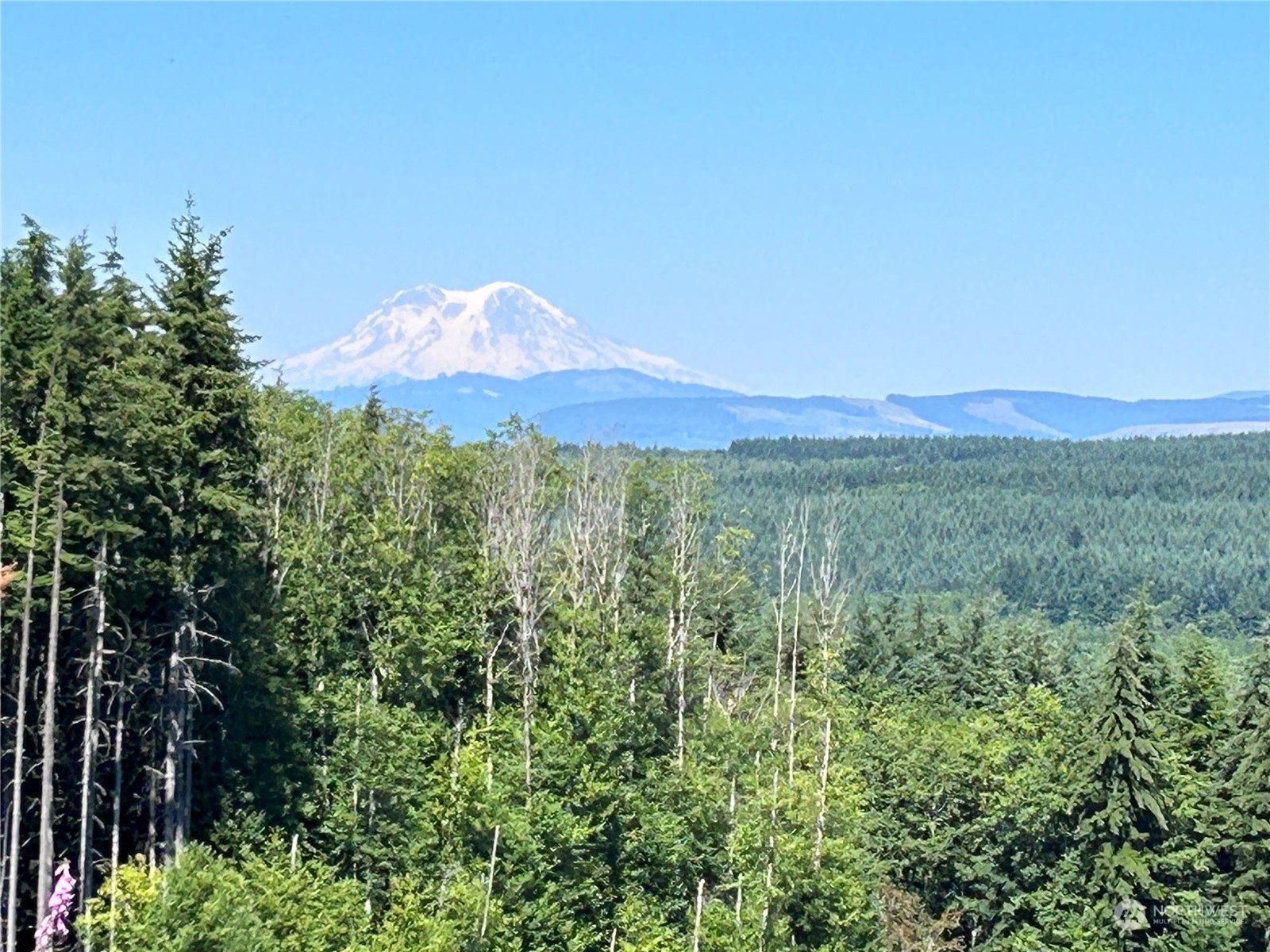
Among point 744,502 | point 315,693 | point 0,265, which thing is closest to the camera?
point 0,265

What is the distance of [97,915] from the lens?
1102 inches

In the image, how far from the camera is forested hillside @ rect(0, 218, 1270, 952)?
30.7 metres

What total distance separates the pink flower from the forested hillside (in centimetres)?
56

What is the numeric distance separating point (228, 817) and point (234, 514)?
7189mm

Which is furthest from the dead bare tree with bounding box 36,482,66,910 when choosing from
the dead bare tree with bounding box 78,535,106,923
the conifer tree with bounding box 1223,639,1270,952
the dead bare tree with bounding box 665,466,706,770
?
the conifer tree with bounding box 1223,639,1270,952

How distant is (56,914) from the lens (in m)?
28.8

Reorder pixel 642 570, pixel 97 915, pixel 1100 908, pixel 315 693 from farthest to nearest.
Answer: pixel 642 570, pixel 1100 908, pixel 315 693, pixel 97 915

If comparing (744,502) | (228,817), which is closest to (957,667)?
(228,817)

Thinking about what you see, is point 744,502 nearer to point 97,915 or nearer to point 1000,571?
point 1000,571

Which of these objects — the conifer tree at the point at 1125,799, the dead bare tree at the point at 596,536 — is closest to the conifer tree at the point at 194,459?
the dead bare tree at the point at 596,536

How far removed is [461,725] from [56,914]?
16.8 m
